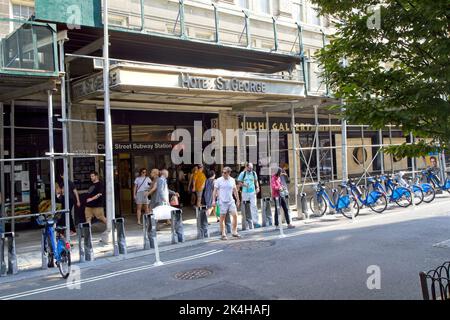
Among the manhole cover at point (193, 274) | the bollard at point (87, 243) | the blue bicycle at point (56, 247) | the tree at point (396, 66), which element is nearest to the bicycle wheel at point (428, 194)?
the manhole cover at point (193, 274)

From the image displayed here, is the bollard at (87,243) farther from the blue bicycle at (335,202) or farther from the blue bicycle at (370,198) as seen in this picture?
the blue bicycle at (370,198)

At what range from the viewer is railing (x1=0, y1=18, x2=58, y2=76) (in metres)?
8.95

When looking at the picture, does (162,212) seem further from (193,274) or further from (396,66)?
(396,66)

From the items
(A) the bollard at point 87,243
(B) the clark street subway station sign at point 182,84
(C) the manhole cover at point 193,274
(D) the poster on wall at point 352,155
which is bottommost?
(C) the manhole cover at point 193,274

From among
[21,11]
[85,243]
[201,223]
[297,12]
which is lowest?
[85,243]

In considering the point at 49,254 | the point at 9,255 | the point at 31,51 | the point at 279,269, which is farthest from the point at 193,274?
the point at 31,51

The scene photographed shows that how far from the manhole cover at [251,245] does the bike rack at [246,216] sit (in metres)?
1.82

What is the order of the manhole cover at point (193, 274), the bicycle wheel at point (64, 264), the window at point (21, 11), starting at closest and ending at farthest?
the manhole cover at point (193, 274), the bicycle wheel at point (64, 264), the window at point (21, 11)

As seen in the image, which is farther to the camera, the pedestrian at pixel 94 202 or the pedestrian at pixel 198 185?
the pedestrian at pixel 198 185

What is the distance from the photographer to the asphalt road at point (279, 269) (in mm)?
6387

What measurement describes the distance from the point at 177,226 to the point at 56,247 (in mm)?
3042

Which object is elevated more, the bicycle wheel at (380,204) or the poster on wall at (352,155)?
the poster on wall at (352,155)

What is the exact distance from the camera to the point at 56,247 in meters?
8.47
